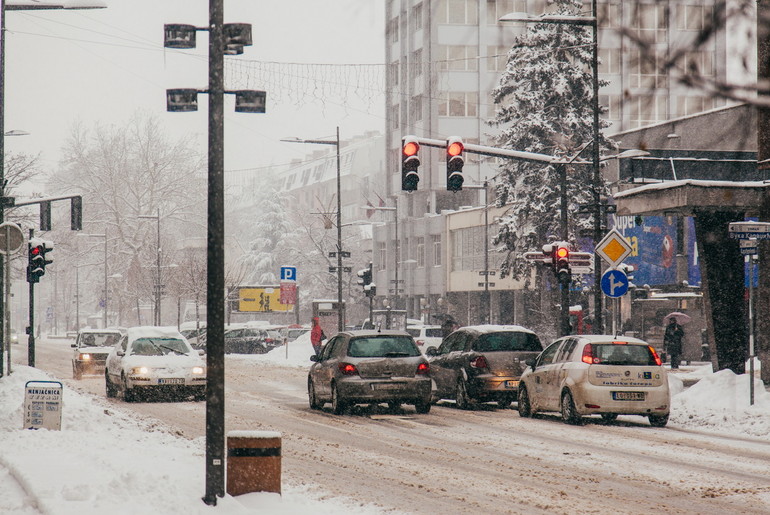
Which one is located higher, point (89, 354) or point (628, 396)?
point (628, 396)

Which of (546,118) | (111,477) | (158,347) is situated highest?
(546,118)

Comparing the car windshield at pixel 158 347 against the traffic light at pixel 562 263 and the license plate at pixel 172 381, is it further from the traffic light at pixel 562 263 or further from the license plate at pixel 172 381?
the traffic light at pixel 562 263

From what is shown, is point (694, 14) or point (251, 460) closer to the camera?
point (694, 14)

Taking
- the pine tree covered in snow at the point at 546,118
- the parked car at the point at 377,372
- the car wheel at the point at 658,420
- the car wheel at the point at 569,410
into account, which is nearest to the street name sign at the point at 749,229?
the car wheel at the point at 658,420

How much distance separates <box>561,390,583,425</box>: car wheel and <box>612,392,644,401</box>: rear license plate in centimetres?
70

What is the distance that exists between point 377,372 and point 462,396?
8.90ft

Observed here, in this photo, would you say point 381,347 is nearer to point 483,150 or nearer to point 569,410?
point 569,410

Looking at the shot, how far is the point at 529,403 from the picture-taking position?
2184cm

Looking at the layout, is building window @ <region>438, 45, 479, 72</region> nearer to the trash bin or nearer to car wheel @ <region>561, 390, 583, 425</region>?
car wheel @ <region>561, 390, 583, 425</region>

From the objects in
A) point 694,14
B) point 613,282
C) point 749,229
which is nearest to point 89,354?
point 613,282

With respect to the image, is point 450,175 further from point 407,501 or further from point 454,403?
point 407,501

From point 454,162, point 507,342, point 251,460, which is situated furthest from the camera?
point 454,162

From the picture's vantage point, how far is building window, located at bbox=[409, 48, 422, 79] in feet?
283

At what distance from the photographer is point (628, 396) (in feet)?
64.3
